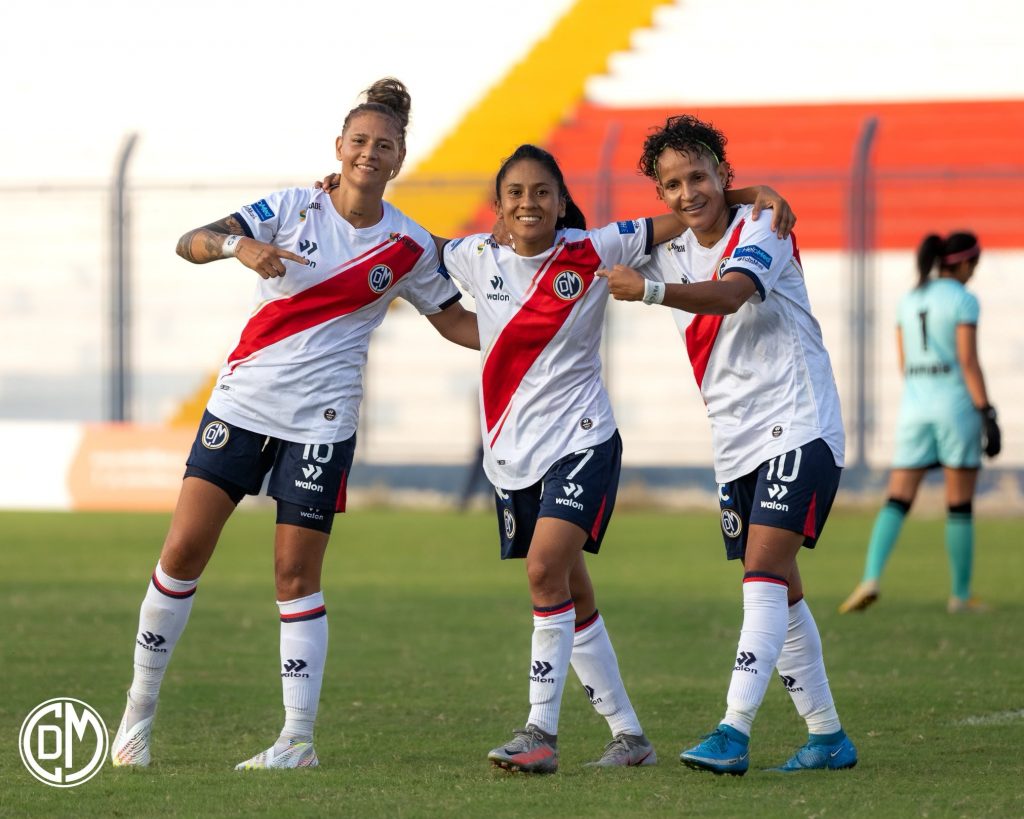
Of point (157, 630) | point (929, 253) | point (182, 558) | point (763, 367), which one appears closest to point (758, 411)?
point (763, 367)

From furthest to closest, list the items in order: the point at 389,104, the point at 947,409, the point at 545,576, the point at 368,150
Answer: the point at 947,409, the point at 389,104, the point at 368,150, the point at 545,576

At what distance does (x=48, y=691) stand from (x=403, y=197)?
1355 cm

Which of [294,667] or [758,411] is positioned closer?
[758,411]

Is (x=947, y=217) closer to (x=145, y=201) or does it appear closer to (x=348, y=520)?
(x=348, y=520)

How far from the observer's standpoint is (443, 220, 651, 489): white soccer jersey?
209 inches

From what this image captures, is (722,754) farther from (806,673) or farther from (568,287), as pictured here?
(568,287)

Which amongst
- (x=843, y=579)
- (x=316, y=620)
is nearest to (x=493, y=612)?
(x=843, y=579)

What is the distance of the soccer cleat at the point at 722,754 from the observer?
4875 millimetres

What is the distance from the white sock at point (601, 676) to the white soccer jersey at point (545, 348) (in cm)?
51

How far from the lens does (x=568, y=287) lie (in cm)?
534

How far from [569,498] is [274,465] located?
0.95 m

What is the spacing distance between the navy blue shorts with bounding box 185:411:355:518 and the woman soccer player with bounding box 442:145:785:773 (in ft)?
1.59

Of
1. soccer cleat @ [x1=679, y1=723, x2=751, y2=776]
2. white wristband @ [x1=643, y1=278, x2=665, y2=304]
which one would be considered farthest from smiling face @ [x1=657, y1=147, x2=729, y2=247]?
soccer cleat @ [x1=679, y1=723, x2=751, y2=776]

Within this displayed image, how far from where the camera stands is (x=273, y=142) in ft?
74.4
